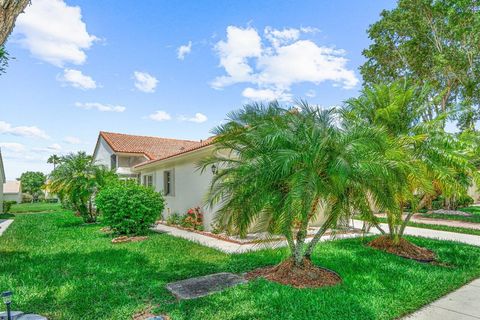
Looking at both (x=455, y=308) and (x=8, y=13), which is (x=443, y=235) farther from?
(x=8, y=13)

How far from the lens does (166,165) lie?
56.3ft

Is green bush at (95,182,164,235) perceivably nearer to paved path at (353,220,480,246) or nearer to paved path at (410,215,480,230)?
paved path at (353,220,480,246)

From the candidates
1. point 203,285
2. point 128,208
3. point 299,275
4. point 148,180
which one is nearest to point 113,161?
point 148,180

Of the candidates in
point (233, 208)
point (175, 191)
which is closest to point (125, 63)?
point (175, 191)

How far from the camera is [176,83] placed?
1742 cm

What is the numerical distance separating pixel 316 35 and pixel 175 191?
434 inches

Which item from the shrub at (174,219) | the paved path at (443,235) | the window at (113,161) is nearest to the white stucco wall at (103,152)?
the window at (113,161)

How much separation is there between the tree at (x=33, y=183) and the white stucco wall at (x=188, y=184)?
198ft

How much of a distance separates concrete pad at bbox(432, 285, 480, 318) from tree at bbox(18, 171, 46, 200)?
241 feet

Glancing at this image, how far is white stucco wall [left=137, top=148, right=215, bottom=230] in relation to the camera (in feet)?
44.1

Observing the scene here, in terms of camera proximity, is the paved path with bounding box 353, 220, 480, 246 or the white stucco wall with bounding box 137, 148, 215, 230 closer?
the paved path with bounding box 353, 220, 480, 246

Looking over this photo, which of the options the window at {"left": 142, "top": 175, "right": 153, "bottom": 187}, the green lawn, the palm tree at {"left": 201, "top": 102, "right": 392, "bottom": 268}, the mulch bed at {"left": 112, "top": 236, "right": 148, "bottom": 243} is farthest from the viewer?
the window at {"left": 142, "top": 175, "right": 153, "bottom": 187}

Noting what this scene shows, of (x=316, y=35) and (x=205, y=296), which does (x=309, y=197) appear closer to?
(x=205, y=296)

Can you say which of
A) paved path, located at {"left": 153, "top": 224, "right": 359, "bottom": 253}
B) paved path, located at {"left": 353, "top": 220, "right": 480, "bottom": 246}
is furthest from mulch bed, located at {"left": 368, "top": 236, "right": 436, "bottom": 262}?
paved path, located at {"left": 353, "top": 220, "right": 480, "bottom": 246}
